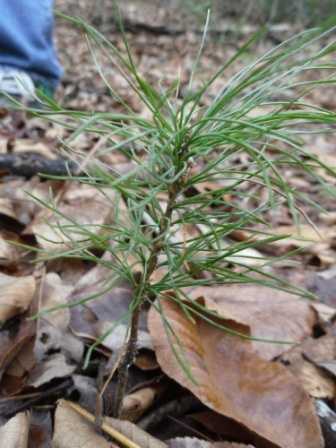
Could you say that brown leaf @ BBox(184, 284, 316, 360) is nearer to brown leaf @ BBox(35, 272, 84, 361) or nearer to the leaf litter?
the leaf litter

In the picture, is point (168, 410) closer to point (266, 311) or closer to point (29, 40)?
point (266, 311)

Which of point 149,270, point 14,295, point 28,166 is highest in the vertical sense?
point 28,166

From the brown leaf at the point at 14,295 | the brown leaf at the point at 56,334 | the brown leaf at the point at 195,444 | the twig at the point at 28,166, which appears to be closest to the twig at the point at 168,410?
the brown leaf at the point at 195,444

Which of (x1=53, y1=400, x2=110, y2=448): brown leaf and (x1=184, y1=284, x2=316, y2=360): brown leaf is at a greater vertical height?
(x1=184, y1=284, x2=316, y2=360): brown leaf

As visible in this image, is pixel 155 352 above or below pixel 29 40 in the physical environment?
below

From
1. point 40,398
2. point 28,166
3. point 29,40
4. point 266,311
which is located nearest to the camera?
point 40,398

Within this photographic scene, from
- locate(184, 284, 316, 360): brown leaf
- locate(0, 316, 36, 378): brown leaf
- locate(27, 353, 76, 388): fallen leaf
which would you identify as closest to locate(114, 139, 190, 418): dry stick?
locate(27, 353, 76, 388): fallen leaf

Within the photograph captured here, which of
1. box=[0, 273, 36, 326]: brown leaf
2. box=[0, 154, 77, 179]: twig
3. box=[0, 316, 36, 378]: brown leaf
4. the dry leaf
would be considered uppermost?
box=[0, 154, 77, 179]: twig

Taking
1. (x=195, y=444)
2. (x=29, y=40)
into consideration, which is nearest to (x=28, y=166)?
(x=195, y=444)

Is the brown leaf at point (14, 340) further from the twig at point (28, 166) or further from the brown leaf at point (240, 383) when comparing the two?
the twig at point (28, 166)
